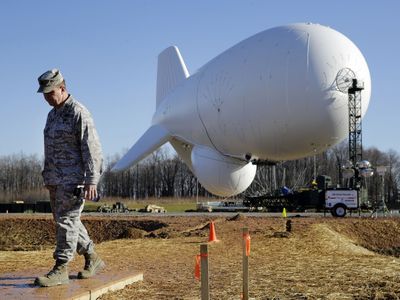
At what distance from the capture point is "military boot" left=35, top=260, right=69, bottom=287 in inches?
243

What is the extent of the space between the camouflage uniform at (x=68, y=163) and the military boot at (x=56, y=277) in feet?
0.33

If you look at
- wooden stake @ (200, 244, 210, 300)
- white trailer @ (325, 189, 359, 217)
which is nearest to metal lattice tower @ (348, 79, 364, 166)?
white trailer @ (325, 189, 359, 217)

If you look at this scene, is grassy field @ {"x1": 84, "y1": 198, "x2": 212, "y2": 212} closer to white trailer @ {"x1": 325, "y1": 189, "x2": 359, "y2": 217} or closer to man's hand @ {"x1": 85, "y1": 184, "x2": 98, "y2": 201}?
white trailer @ {"x1": 325, "y1": 189, "x2": 359, "y2": 217}

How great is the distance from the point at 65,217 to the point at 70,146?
80 centimetres

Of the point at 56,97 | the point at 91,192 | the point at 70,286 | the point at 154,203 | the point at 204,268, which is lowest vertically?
the point at 154,203

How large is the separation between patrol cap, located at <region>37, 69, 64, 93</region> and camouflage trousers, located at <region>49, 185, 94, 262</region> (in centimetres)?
109

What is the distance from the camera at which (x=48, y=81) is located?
621 cm

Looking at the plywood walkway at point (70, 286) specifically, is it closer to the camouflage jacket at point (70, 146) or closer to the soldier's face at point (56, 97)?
the camouflage jacket at point (70, 146)

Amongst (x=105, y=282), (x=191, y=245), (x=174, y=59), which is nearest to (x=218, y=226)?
(x=191, y=245)

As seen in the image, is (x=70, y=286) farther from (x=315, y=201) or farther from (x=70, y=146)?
(x=315, y=201)

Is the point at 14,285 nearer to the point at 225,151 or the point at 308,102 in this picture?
the point at 308,102

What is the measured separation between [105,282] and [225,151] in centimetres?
2168

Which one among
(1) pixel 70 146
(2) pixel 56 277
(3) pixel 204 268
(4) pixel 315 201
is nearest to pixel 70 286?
(2) pixel 56 277

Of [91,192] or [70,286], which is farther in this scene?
[70,286]
